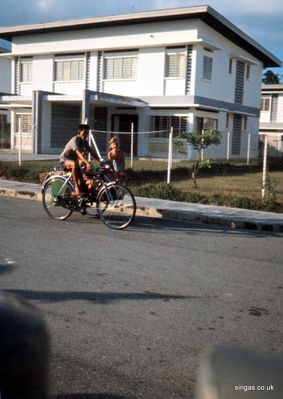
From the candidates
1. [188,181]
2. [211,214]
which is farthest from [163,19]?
[211,214]

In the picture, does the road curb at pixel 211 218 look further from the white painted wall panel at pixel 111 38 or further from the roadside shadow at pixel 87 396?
the white painted wall panel at pixel 111 38

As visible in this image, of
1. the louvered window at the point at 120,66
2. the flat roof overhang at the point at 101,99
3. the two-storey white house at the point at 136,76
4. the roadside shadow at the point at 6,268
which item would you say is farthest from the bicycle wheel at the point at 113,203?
the louvered window at the point at 120,66

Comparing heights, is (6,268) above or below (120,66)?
below

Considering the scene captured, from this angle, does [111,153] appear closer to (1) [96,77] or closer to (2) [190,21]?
(2) [190,21]

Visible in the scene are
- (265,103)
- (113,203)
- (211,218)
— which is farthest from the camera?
(265,103)

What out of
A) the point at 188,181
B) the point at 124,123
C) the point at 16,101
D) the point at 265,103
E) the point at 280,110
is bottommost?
the point at 188,181

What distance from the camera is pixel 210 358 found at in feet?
4.81

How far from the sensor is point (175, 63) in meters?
30.7

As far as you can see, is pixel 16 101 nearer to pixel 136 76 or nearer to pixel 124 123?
pixel 124 123

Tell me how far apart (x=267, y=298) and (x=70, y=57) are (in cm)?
3136

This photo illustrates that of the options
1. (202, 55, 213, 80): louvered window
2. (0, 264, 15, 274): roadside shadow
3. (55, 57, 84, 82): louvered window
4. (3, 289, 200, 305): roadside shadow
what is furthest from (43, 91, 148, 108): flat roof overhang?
(3, 289, 200, 305): roadside shadow

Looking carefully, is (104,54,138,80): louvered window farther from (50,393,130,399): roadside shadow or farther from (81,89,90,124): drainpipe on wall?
(50,393,130,399): roadside shadow

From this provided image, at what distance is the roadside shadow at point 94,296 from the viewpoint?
17.4ft

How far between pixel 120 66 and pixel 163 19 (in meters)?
3.86
